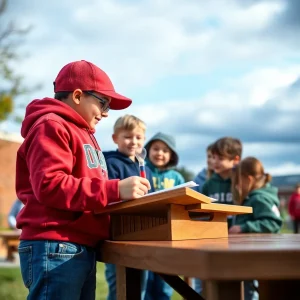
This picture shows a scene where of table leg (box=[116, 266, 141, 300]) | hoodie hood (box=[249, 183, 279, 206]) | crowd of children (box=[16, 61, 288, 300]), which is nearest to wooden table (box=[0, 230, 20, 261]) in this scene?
hoodie hood (box=[249, 183, 279, 206])

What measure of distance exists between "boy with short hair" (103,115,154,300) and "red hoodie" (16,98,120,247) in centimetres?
180

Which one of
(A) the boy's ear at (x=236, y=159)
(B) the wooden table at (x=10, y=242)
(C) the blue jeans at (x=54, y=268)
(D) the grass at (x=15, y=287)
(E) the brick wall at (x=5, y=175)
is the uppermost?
(E) the brick wall at (x=5, y=175)

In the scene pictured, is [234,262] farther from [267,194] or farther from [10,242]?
[10,242]

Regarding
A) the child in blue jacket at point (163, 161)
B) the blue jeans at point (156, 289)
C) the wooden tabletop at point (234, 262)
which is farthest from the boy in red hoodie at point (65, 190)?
the child in blue jacket at point (163, 161)

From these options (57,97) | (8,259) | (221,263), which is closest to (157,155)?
(57,97)

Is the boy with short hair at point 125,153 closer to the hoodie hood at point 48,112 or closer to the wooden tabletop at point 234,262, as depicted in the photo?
the hoodie hood at point 48,112

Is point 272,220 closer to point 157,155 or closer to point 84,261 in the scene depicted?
point 157,155

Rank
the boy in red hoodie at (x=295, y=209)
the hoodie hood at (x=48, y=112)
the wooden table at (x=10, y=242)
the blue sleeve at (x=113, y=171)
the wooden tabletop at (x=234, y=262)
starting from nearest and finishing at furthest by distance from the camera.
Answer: the wooden tabletop at (x=234, y=262)
the hoodie hood at (x=48, y=112)
the blue sleeve at (x=113, y=171)
the wooden table at (x=10, y=242)
the boy in red hoodie at (x=295, y=209)

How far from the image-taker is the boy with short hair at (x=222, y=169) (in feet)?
17.9

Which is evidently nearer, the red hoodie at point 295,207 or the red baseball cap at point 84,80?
the red baseball cap at point 84,80

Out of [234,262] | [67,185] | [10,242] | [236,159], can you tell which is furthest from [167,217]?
[10,242]

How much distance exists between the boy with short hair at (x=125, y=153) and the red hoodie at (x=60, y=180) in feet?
5.92

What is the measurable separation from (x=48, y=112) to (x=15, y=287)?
5.32 metres

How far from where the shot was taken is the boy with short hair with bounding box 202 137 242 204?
5449mm
